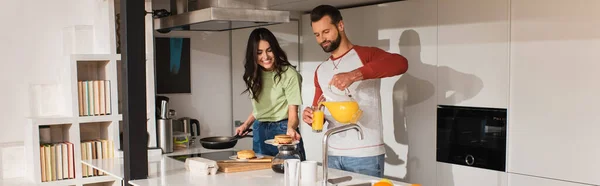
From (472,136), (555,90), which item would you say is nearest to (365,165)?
(472,136)

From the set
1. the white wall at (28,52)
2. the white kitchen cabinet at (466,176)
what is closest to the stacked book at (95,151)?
the white wall at (28,52)

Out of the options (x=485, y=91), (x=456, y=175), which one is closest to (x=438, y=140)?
(x=456, y=175)

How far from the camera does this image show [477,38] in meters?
3.82

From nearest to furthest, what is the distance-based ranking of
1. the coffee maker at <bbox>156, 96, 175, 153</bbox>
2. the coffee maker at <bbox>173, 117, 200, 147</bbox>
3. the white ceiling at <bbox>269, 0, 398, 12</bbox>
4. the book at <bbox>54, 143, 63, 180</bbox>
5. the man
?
the man, the book at <bbox>54, 143, 63, 180</bbox>, the coffee maker at <bbox>156, 96, 175, 153</bbox>, the white ceiling at <bbox>269, 0, 398, 12</bbox>, the coffee maker at <bbox>173, 117, 200, 147</bbox>

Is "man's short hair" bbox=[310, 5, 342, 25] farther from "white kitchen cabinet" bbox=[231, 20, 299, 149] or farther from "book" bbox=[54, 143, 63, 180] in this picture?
"book" bbox=[54, 143, 63, 180]

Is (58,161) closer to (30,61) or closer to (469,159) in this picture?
(30,61)

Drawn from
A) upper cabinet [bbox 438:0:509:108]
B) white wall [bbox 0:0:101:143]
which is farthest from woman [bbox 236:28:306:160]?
white wall [bbox 0:0:101:143]

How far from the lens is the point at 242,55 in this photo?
5180mm

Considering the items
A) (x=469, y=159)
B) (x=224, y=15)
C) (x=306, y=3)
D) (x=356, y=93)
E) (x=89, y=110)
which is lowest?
(x=469, y=159)

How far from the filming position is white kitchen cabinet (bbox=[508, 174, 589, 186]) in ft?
11.3

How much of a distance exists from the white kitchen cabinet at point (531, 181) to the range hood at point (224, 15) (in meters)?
1.57

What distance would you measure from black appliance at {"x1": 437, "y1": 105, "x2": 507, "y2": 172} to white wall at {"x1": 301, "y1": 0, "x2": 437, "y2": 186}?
9 cm

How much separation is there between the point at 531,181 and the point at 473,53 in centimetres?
80

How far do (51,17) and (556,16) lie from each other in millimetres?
3069
